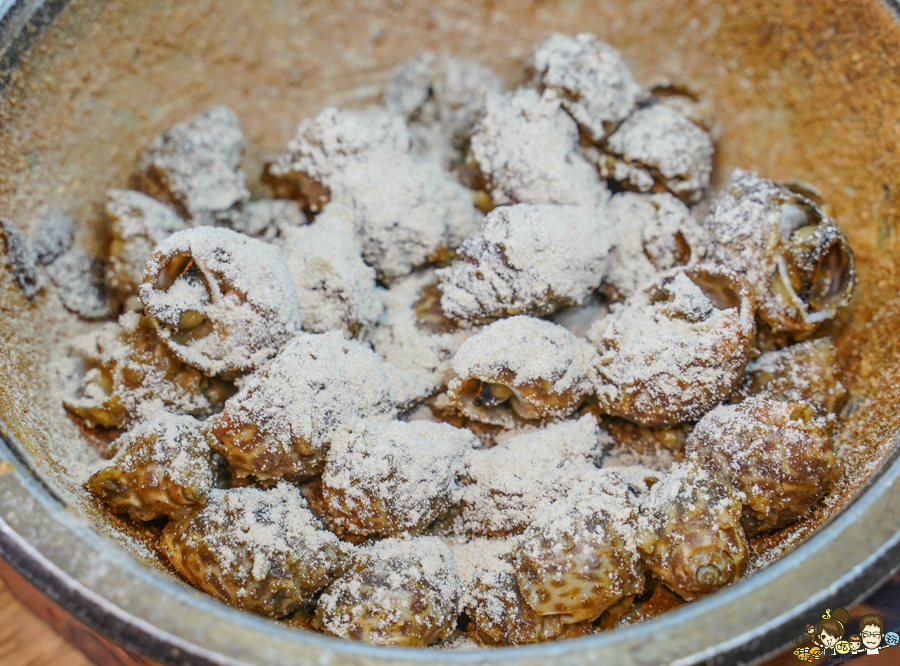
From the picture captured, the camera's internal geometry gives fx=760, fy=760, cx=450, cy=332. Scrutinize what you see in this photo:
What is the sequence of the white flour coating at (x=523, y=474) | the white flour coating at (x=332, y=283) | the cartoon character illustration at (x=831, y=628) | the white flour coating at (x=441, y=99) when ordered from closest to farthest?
1. the cartoon character illustration at (x=831, y=628)
2. the white flour coating at (x=523, y=474)
3. the white flour coating at (x=332, y=283)
4. the white flour coating at (x=441, y=99)

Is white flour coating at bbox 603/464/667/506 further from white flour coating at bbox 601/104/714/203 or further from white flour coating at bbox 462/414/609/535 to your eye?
white flour coating at bbox 601/104/714/203

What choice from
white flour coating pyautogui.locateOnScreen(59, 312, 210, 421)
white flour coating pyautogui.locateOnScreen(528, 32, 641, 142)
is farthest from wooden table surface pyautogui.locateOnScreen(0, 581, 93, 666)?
white flour coating pyautogui.locateOnScreen(528, 32, 641, 142)

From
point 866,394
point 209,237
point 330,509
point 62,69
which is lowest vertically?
point 866,394

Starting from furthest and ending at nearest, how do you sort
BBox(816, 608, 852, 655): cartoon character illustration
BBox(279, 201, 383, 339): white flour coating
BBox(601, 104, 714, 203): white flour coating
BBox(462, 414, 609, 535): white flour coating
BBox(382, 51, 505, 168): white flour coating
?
BBox(382, 51, 505, 168): white flour coating < BBox(601, 104, 714, 203): white flour coating < BBox(279, 201, 383, 339): white flour coating < BBox(462, 414, 609, 535): white flour coating < BBox(816, 608, 852, 655): cartoon character illustration

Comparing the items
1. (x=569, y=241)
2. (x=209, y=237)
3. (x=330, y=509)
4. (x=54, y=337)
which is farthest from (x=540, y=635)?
(x=54, y=337)

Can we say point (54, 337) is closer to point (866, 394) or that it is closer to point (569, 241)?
point (569, 241)

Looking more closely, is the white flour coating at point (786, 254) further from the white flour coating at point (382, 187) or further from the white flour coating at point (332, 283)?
the white flour coating at point (332, 283)

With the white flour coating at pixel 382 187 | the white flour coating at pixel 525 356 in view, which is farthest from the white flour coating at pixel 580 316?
the white flour coating at pixel 382 187
